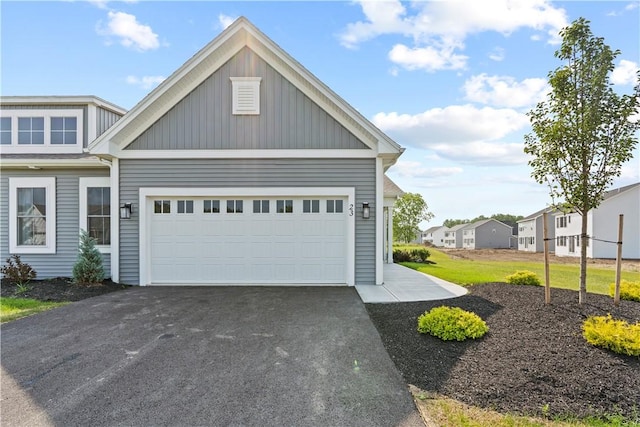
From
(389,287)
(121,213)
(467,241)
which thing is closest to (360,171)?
(389,287)

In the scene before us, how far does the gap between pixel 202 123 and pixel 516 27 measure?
8.31 m

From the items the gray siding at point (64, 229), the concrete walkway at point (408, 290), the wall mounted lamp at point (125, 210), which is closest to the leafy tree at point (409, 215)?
the concrete walkway at point (408, 290)

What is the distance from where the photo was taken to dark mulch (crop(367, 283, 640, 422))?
3324mm

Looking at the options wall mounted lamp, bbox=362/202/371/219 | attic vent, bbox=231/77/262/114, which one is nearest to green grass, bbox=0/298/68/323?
attic vent, bbox=231/77/262/114

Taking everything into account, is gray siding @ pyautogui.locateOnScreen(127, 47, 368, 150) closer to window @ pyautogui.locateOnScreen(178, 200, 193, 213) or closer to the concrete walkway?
window @ pyautogui.locateOnScreen(178, 200, 193, 213)

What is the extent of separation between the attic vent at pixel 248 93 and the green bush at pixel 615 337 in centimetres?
805

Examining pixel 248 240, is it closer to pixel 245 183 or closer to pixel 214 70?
pixel 245 183

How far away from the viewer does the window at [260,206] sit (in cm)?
894

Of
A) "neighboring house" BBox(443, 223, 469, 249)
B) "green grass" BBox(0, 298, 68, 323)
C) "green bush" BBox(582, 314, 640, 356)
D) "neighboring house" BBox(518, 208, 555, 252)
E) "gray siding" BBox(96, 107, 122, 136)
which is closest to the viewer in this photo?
"green bush" BBox(582, 314, 640, 356)

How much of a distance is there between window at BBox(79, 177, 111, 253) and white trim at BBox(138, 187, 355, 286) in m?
1.58

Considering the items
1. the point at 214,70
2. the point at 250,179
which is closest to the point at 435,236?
the point at 250,179

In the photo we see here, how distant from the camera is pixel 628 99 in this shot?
5801mm

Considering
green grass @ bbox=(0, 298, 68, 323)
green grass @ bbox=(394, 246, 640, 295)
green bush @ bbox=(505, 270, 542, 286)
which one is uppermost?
green bush @ bbox=(505, 270, 542, 286)

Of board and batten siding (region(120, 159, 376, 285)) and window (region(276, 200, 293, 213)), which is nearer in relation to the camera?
board and batten siding (region(120, 159, 376, 285))
